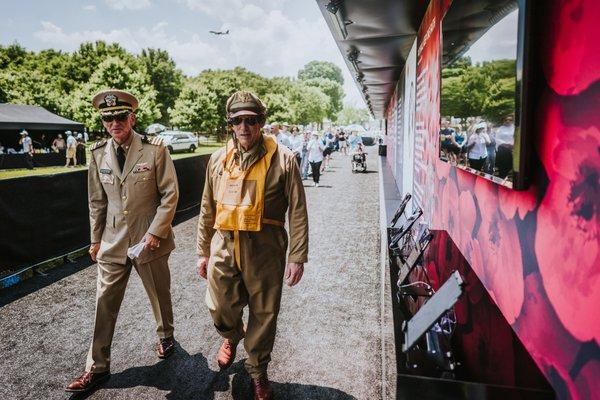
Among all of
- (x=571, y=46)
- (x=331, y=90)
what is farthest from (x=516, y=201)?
(x=331, y=90)

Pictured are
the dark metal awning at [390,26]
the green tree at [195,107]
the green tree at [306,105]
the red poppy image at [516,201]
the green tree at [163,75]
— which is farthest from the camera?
the green tree at [306,105]

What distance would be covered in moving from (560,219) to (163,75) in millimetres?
73779

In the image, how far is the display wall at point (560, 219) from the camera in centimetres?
145

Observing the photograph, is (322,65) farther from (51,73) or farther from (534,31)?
(534,31)

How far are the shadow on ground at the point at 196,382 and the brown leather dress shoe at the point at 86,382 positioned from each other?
40 millimetres

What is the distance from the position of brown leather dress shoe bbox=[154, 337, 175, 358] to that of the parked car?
3485cm

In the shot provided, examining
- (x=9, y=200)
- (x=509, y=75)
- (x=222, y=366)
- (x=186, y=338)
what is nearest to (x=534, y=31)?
(x=509, y=75)

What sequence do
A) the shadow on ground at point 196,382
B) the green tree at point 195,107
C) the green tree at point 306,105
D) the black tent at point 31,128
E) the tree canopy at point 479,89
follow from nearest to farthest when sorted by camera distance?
1. the tree canopy at point 479,89
2. the shadow on ground at point 196,382
3. the black tent at point 31,128
4. the green tree at point 195,107
5. the green tree at point 306,105

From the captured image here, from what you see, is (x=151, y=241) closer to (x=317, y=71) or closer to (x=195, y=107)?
(x=195, y=107)

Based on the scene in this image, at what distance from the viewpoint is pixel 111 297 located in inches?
125

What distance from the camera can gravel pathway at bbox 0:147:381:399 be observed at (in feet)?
10.00

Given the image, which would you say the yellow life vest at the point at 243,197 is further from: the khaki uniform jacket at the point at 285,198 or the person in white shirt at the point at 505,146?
the person in white shirt at the point at 505,146

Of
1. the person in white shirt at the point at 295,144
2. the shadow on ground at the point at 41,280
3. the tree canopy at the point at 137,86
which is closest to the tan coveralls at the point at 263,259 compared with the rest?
the shadow on ground at the point at 41,280

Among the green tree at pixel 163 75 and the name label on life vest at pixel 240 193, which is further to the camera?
the green tree at pixel 163 75
